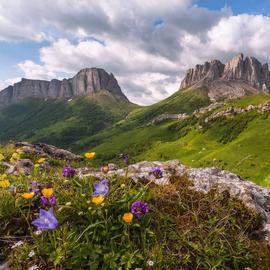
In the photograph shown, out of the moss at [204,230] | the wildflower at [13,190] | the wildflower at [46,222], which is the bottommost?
the moss at [204,230]

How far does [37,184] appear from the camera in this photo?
24.2 feet

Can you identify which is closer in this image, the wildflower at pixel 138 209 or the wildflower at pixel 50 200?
the wildflower at pixel 138 209

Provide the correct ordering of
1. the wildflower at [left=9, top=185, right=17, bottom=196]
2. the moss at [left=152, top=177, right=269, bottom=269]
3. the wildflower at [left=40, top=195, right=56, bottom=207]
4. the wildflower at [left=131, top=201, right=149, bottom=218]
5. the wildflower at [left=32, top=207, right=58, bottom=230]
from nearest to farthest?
the wildflower at [left=32, top=207, right=58, bottom=230] → the moss at [left=152, top=177, right=269, bottom=269] → the wildflower at [left=131, top=201, right=149, bottom=218] → the wildflower at [left=40, top=195, right=56, bottom=207] → the wildflower at [left=9, top=185, right=17, bottom=196]

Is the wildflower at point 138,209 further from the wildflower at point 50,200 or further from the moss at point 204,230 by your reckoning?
the wildflower at point 50,200

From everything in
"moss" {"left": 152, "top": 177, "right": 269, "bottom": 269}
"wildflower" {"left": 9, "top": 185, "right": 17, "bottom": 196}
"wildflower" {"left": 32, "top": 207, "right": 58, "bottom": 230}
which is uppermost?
"wildflower" {"left": 9, "top": 185, "right": 17, "bottom": 196}

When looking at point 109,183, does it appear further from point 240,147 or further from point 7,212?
point 240,147

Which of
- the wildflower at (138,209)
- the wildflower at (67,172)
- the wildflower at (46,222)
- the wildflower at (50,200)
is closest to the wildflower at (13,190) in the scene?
the wildflower at (67,172)

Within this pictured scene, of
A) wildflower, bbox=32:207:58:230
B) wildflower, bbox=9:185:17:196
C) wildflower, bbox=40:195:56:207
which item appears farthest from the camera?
wildflower, bbox=9:185:17:196

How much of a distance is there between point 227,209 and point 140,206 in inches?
81.1

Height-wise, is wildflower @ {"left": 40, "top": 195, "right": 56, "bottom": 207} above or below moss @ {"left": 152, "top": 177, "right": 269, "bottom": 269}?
above

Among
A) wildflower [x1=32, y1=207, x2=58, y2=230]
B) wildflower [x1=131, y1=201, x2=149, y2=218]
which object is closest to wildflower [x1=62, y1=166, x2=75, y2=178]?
wildflower [x1=32, y1=207, x2=58, y2=230]

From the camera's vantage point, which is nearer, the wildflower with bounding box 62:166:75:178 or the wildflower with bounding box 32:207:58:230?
the wildflower with bounding box 32:207:58:230

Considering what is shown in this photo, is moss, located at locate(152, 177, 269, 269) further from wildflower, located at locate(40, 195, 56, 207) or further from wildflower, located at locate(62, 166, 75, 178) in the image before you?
wildflower, located at locate(40, 195, 56, 207)

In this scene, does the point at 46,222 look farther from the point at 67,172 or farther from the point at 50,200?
the point at 67,172
